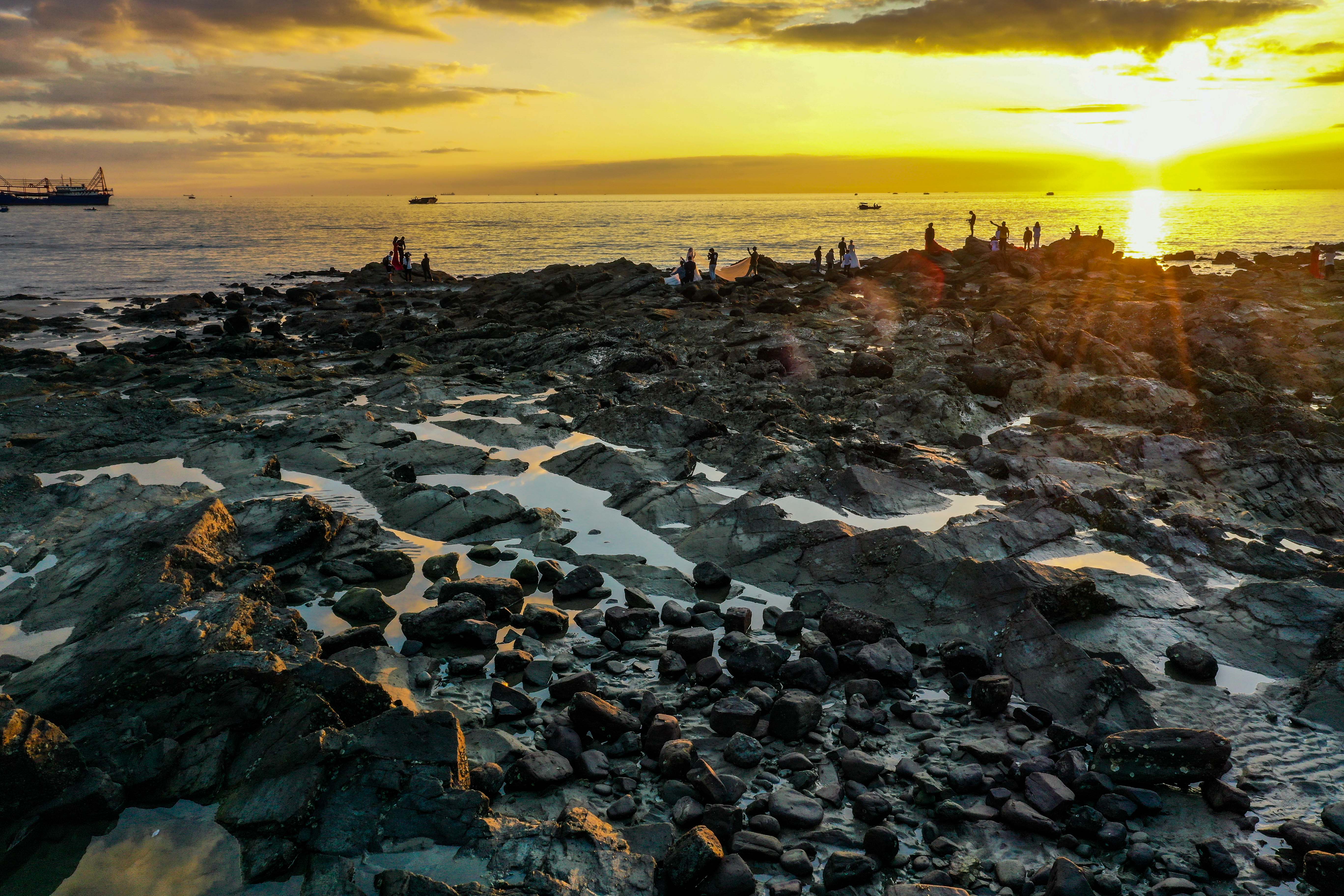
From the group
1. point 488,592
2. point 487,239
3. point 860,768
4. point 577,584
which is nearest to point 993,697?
point 860,768

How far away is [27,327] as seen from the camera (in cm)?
2858

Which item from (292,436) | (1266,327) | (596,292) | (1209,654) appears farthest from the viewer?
(596,292)

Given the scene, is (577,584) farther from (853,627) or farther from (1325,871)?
(1325,871)

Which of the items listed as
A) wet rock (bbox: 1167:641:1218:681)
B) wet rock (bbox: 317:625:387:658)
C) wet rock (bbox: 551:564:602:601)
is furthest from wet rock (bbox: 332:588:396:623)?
wet rock (bbox: 1167:641:1218:681)

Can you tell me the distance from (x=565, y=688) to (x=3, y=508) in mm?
8796

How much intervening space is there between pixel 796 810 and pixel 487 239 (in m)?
98.1

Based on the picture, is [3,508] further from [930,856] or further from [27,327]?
[27,327]

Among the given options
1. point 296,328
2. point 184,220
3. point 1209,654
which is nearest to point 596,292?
point 296,328

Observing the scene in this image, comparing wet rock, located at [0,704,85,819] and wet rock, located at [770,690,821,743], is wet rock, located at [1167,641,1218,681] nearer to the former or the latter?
wet rock, located at [770,690,821,743]

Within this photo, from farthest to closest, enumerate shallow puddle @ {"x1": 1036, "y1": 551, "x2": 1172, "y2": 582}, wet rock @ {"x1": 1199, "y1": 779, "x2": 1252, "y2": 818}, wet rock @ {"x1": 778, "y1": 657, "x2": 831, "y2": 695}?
shallow puddle @ {"x1": 1036, "y1": 551, "x2": 1172, "y2": 582} < wet rock @ {"x1": 778, "y1": 657, "x2": 831, "y2": 695} < wet rock @ {"x1": 1199, "y1": 779, "x2": 1252, "y2": 818}

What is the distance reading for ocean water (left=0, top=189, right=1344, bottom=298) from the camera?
189 ft

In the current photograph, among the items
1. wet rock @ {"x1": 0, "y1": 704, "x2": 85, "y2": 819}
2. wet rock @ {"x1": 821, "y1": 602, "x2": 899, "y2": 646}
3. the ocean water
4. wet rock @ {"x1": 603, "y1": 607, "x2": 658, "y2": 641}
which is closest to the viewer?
wet rock @ {"x1": 0, "y1": 704, "x2": 85, "y2": 819}

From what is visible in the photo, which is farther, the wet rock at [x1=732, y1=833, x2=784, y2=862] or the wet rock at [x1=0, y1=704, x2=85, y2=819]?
the wet rock at [x1=732, y1=833, x2=784, y2=862]

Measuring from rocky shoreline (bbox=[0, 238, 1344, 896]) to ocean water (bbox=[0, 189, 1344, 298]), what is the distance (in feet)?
133
